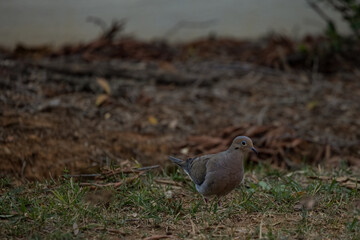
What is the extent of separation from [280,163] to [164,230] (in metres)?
2.72

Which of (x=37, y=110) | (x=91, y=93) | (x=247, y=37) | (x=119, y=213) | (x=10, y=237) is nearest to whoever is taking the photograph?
(x=10, y=237)

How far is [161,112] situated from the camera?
6.75 metres

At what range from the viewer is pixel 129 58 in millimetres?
8969

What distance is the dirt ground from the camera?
5.18 m

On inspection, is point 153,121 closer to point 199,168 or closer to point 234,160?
point 199,168

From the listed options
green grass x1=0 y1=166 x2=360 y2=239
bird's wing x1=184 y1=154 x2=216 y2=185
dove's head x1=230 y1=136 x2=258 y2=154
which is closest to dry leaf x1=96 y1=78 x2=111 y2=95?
green grass x1=0 y1=166 x2=360 y2=239

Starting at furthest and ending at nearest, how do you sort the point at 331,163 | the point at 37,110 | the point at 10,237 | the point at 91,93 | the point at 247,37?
the point at 247,37, the point at 91,93, the point at 37,110, the point at 331,163, the point at 10,237

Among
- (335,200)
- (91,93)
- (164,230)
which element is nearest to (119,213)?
(164,230)

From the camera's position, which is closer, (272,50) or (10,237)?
(10,237)

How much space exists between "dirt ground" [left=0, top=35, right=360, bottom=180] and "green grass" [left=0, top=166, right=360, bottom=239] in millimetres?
628

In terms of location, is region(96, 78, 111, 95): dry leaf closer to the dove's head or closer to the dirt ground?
the dirt ground

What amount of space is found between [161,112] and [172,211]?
3.32 metres

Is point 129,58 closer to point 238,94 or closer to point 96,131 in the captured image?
point 238,94

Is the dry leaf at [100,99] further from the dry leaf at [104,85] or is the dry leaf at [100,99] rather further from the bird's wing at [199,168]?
the bird's wing at [199,168]
